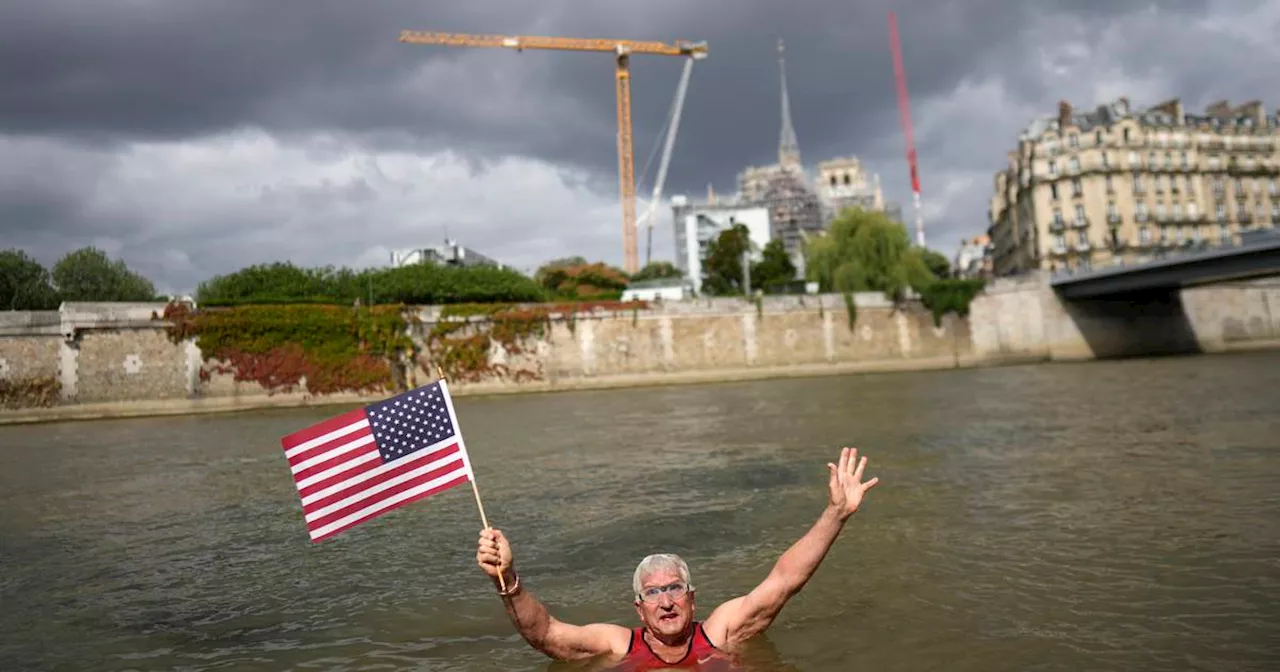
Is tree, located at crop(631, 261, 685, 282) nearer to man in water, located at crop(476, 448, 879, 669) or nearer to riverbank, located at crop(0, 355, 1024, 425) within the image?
riverbank, located at crop(0, 355, 1024, 425)

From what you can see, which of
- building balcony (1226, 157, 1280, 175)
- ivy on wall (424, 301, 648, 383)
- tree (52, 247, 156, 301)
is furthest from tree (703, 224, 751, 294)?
tree (52, 247, 156, 301)

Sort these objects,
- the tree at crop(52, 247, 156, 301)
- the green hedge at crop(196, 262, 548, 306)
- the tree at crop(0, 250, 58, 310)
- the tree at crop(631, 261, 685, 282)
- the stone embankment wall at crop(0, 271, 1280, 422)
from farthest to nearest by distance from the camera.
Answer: the tree at crop(631, 261, 685, 282) < the tree at crop(52, 247, 156, 301) < the tree at crop(0, 250, 58, 310) < the green hedge at crop(196, 262, 548, 306) < the stone embankment wall at crop(0, 271, 1280, 422)

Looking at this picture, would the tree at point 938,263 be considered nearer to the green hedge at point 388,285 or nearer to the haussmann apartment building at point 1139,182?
the haussmann apartment building at point 1139,182

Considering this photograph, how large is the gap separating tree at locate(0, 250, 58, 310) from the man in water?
76171 millimetres

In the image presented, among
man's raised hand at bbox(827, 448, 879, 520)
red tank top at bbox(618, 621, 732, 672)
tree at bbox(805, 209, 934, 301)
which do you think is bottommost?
red tank top at bbox(618, 621, 732, 672)

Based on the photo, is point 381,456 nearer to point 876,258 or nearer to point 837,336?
point 837,336

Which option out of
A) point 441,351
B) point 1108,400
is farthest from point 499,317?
point 1108,400

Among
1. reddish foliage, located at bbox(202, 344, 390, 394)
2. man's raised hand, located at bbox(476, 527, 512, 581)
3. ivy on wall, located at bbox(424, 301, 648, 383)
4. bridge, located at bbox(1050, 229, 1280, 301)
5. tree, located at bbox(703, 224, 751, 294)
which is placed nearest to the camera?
man's raised hand, located at bbox(476, 527, 512, 581)

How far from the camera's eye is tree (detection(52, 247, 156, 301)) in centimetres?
7356

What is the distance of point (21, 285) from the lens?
6631cm

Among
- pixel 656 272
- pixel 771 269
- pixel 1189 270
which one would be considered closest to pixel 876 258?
pixel 1189 270

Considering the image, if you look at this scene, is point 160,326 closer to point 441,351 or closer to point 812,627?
point 441,351

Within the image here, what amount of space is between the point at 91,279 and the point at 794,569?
87.7m

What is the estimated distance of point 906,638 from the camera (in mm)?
6055
